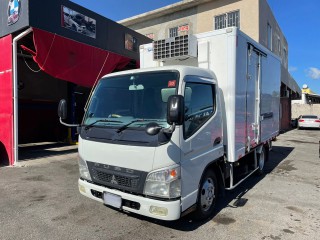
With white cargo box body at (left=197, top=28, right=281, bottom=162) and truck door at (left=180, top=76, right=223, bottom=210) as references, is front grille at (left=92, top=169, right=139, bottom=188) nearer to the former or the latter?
truck door at (left=180, top=76, right=223, bottom=210)

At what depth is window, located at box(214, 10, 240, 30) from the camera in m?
18.3

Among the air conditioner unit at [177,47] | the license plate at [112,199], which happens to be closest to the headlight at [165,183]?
the license plate at [112,199]

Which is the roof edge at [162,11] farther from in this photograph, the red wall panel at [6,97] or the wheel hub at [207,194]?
the wheel hub at [207,194]

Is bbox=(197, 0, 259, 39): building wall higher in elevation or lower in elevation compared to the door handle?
higher

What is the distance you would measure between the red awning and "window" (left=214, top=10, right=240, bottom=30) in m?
10.5

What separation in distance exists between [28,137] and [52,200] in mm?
9215

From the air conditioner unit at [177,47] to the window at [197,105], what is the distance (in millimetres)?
779

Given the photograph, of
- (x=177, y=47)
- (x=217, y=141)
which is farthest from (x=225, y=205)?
(x=177, y=47)

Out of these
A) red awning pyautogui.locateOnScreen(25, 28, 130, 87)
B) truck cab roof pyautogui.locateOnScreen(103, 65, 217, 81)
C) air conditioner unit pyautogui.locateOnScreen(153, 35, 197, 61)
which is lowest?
truck cab roof pyautogui.locateOnScreen(103, 65, 217, 81)

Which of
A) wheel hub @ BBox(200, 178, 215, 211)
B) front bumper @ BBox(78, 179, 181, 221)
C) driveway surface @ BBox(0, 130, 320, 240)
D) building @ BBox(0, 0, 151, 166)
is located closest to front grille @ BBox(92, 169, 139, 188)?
front bumper @ BBox(78, 179, 181, 221)

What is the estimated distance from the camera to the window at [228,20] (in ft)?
59.9

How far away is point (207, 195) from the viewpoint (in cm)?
423

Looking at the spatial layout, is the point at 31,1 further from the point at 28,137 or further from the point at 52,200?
the point at 28,137

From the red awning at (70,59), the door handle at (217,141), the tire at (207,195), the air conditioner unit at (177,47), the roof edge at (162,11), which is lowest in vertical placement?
the tire at (207,195)
